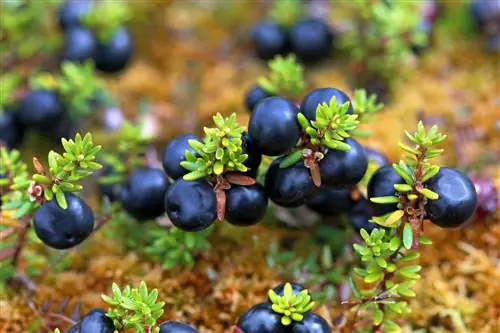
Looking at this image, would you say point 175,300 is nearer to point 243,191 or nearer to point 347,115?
point 243,191

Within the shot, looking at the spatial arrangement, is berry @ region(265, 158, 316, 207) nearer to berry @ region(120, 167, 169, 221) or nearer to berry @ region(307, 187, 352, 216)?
berry @ region(307, 187, 352, 216)

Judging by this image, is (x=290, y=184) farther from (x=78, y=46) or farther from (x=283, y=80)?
(x=78, y=46)

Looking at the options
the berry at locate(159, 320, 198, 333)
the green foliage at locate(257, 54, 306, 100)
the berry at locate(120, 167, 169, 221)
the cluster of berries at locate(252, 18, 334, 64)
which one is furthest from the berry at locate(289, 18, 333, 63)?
the berry at locate(159, 320, 198, 333)

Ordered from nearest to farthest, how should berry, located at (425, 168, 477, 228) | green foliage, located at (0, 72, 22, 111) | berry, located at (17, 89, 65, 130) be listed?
berry, located at (425, 168, 477, 228)
green foliage, located at (0, 72, 22, 111)
berry, located at (17, 89, 65, 130)

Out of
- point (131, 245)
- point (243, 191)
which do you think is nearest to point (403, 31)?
point (243, 191)

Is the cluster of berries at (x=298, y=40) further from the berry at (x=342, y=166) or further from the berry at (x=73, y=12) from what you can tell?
the berry at (x=342, y=166)

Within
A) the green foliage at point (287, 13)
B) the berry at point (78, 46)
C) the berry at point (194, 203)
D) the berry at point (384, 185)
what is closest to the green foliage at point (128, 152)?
the berry at point (194, 203)
